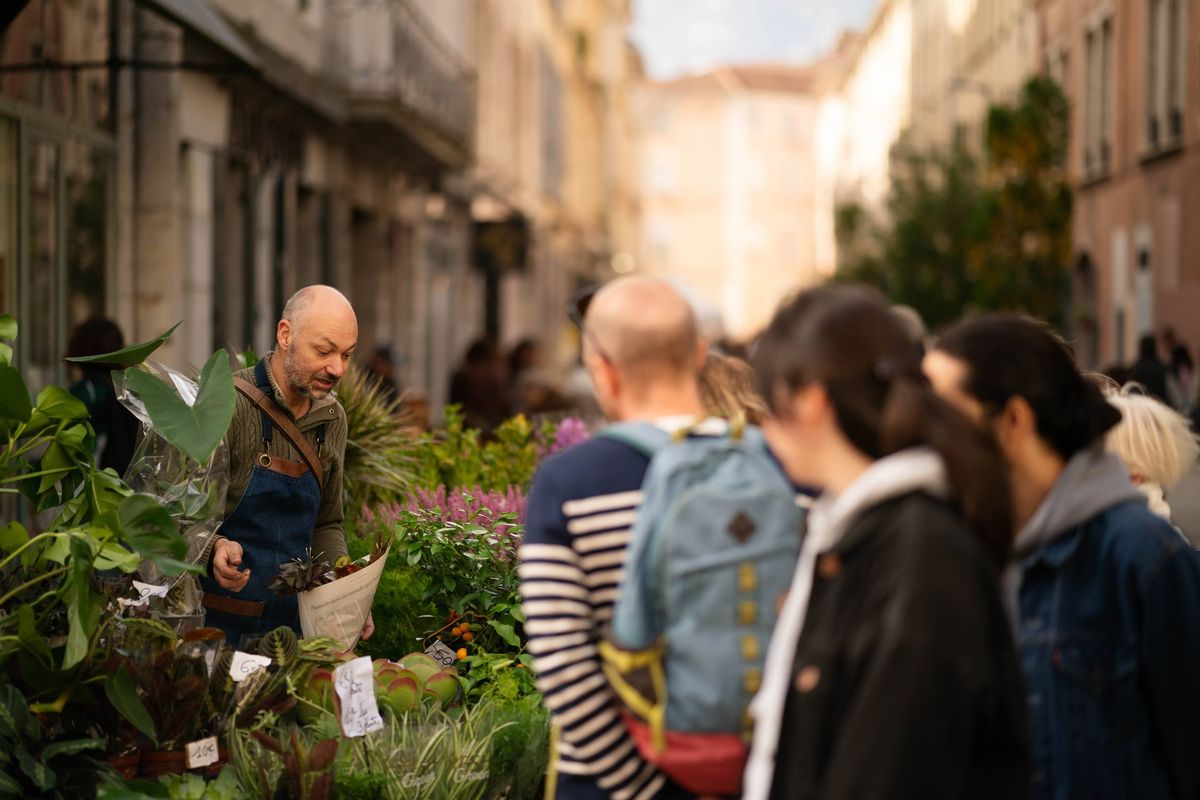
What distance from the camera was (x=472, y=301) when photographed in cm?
3344

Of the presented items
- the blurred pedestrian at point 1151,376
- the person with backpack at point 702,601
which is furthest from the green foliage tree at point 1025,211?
the person with backpack at point 702,601

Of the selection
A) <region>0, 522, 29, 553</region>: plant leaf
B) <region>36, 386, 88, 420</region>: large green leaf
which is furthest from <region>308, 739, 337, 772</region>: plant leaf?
<region>36, 386, 88, 420</region>: large green leaf

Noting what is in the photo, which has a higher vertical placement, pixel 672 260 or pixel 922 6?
pixel 922 6

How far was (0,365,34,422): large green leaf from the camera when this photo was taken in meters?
4.44

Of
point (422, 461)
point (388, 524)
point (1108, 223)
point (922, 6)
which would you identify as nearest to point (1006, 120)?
point (1108, 223)

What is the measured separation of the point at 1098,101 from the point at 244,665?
2804 centimetres

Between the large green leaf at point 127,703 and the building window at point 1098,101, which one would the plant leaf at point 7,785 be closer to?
the large green leaf at point 127,703

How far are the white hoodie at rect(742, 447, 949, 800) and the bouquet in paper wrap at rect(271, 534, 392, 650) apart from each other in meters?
2.06

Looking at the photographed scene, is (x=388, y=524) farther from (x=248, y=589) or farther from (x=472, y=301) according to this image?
(x=472, y=301)

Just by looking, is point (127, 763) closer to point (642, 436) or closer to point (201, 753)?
point (201, 753)

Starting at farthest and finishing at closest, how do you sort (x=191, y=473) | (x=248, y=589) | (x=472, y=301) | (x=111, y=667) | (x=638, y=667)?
(x=472, y=301) < (x=248, y=589) < (x=191, y=473) < (x=111, y=667) < (x=638, y=667)

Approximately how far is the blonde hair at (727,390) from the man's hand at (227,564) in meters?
1.38

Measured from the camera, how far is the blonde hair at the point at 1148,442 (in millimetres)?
5301

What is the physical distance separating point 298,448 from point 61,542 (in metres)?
1.10
